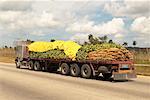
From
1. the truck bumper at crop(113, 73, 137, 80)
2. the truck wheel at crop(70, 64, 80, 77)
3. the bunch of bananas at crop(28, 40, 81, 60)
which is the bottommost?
the truck bumper at crop(113, 73, 137, 80)

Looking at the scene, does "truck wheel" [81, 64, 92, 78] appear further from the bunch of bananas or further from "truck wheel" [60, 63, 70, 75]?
"truck wheel" [60, 63, 70, 75]

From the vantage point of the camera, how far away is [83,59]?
76.0 ft

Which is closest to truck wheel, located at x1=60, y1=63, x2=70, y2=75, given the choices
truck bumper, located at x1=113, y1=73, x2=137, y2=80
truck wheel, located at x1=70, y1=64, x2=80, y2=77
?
truck wheel, located at x1=70, y1=64, x2=80, y2=77

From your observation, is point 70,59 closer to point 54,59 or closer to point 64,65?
point 64,65

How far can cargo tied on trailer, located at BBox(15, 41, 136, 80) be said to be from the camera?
2105 centimetres

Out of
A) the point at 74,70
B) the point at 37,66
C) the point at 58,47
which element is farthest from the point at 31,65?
the point at 74,70

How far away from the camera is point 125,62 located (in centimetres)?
2103

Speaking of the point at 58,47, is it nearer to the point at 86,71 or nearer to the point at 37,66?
the point at 37,66

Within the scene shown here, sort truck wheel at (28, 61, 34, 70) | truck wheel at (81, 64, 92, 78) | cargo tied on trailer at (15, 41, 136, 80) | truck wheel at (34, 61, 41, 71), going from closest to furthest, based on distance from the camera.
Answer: cargo tied on trailer at (15, 41, 136, 80)
truck wheel at (81, 64, 92, 78)
truck wheel at (34, 61, 41, 71)
truck wheel at (28, 61, 34, 70)

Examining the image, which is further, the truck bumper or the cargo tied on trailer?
the cargo tied on trailer

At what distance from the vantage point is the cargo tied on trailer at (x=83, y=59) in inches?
829

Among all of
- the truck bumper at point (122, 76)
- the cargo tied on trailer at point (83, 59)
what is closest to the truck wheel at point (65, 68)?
the cargo tied on trailer at point (83, 59)

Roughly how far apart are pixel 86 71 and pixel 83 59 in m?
0.82

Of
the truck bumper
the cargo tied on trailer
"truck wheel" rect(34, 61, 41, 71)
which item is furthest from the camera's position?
"truck wheel" rect(34, 61, 41, 71)
